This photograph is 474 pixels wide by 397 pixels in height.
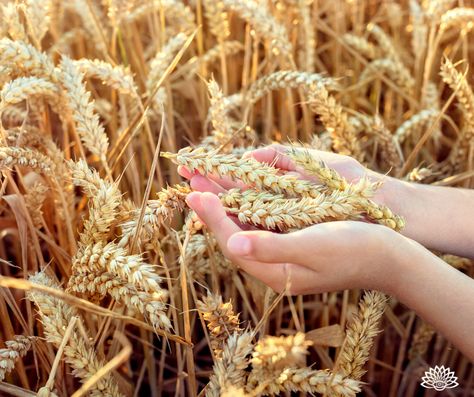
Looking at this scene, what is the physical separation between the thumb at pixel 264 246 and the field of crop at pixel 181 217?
27 millimetres

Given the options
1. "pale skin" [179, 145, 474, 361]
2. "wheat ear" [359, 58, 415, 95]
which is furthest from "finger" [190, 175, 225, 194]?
"wheat ear" [359, 58, 415, 95]

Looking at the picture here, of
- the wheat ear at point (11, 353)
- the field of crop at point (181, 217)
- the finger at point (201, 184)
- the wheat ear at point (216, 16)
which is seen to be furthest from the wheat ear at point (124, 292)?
the wheat ear at point (216, 16)

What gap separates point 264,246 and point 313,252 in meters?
0.07

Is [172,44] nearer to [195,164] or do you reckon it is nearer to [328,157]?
[328,157]

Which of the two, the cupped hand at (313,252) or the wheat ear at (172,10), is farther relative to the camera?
the wheat ear at (172,10)

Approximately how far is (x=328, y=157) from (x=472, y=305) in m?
0.39

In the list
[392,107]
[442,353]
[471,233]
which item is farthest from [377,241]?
[392,107]

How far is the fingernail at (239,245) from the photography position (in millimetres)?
791

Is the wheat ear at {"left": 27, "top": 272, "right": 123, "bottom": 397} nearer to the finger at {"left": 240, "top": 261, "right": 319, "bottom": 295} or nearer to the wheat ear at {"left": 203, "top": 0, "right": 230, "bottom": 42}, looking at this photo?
the finger at {"left": 240, "top": 261, "right": 319, "bottom": 295}

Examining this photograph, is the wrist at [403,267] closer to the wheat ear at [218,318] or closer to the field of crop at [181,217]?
the field of crop at [181,217]

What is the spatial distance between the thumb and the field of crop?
0.09ft

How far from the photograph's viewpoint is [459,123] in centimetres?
194

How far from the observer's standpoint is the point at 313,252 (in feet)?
2.66

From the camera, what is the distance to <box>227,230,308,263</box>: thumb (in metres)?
0.79
